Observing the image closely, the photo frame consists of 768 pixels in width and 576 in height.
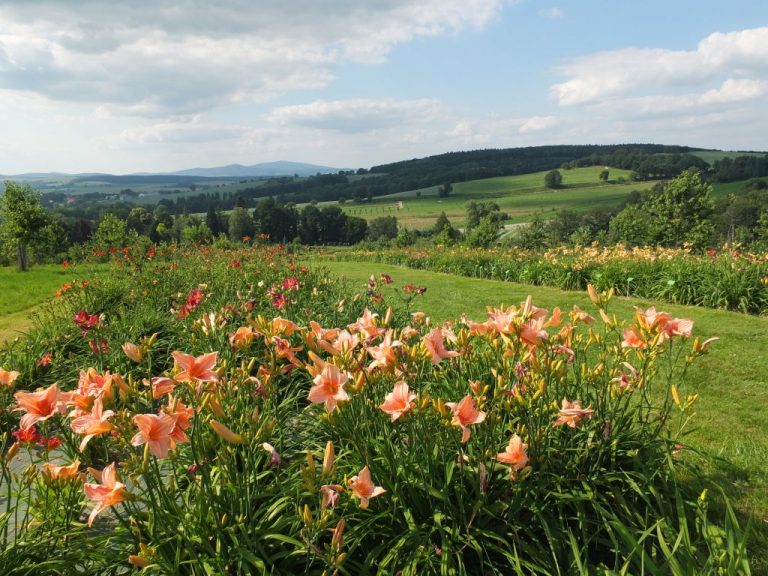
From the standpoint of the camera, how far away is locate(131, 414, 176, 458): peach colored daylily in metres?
1.69

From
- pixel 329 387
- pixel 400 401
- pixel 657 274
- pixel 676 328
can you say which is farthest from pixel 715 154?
pixel 329 387

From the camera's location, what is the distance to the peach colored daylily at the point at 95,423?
5.73ft

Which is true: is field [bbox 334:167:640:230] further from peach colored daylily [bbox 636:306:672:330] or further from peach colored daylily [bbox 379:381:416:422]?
peach colored daylily [bbox 379:381:416:422]

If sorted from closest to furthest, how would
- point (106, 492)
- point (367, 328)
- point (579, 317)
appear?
point (106, 492) < point (367, 328) < point (579, 317)

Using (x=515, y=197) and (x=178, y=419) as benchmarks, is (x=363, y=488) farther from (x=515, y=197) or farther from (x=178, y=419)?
(x=515, y=197)

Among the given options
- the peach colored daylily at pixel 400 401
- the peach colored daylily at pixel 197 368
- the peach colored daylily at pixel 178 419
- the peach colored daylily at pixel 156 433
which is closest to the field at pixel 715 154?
the peach colored daylily at pixel 400 401

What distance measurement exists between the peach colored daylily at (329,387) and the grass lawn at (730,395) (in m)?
2.21

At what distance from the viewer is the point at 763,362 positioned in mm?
5602

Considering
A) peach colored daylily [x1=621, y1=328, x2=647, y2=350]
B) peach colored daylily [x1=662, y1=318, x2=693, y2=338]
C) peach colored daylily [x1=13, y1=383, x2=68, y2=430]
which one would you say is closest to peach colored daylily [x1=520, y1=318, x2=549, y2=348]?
peach colored daylily [x1=621, y1=328, x2=647, y2=350]

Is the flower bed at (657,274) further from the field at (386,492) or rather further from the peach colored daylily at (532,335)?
the peach colored daylily at (532,335)

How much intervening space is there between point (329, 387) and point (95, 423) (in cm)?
87

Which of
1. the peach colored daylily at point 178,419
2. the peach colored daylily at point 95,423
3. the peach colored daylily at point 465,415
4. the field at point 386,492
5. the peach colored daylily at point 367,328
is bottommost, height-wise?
the field at point 386,492

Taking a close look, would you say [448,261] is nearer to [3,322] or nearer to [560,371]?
[3,322]

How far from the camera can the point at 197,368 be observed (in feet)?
6.59
